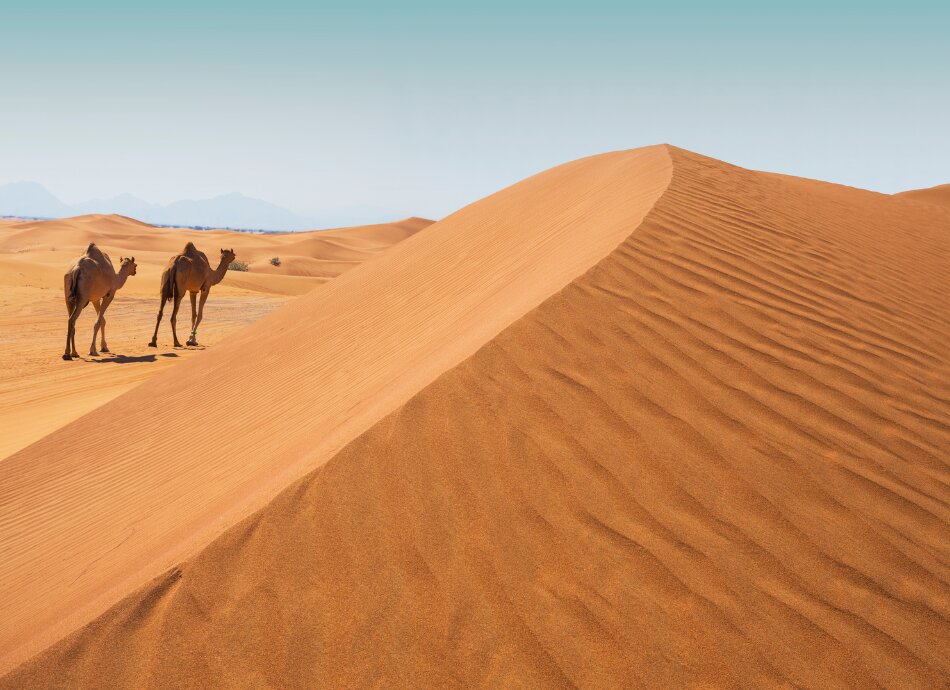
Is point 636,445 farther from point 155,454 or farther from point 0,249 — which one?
point 0,249

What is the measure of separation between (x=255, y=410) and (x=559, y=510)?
10.5 feet

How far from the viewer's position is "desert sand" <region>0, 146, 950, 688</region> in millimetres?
2336

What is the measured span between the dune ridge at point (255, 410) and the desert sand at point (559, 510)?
4 cm

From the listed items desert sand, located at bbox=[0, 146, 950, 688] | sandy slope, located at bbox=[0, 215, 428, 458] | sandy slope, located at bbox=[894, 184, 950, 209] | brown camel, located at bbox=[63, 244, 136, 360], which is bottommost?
sandy slope, located at bbox=[0, 215, 428, 458]

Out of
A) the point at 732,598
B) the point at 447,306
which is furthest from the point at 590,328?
the point at 447,306

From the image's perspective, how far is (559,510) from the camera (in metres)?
2.74

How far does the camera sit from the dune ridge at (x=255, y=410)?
127 inches

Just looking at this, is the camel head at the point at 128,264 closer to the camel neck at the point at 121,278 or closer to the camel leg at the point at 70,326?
the camel neck at the point at 121,278

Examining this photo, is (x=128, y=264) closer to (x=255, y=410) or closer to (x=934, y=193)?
(x=255, y=410)

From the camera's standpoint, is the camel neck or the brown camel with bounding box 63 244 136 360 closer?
the brown camel with bounding box 63 244 136 360

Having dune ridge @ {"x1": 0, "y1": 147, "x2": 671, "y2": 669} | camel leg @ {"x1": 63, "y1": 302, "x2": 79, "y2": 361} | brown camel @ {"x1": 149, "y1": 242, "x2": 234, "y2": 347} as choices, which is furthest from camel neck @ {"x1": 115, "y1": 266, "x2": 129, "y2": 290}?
dune ridge @ {"x1": 0, "y1": 147, "x2": 671, "y2": 669}

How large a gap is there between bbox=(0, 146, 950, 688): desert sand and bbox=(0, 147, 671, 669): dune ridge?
0.13ft

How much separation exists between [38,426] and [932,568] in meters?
8.67

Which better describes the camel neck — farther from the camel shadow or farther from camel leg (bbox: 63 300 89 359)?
the camel shadow
